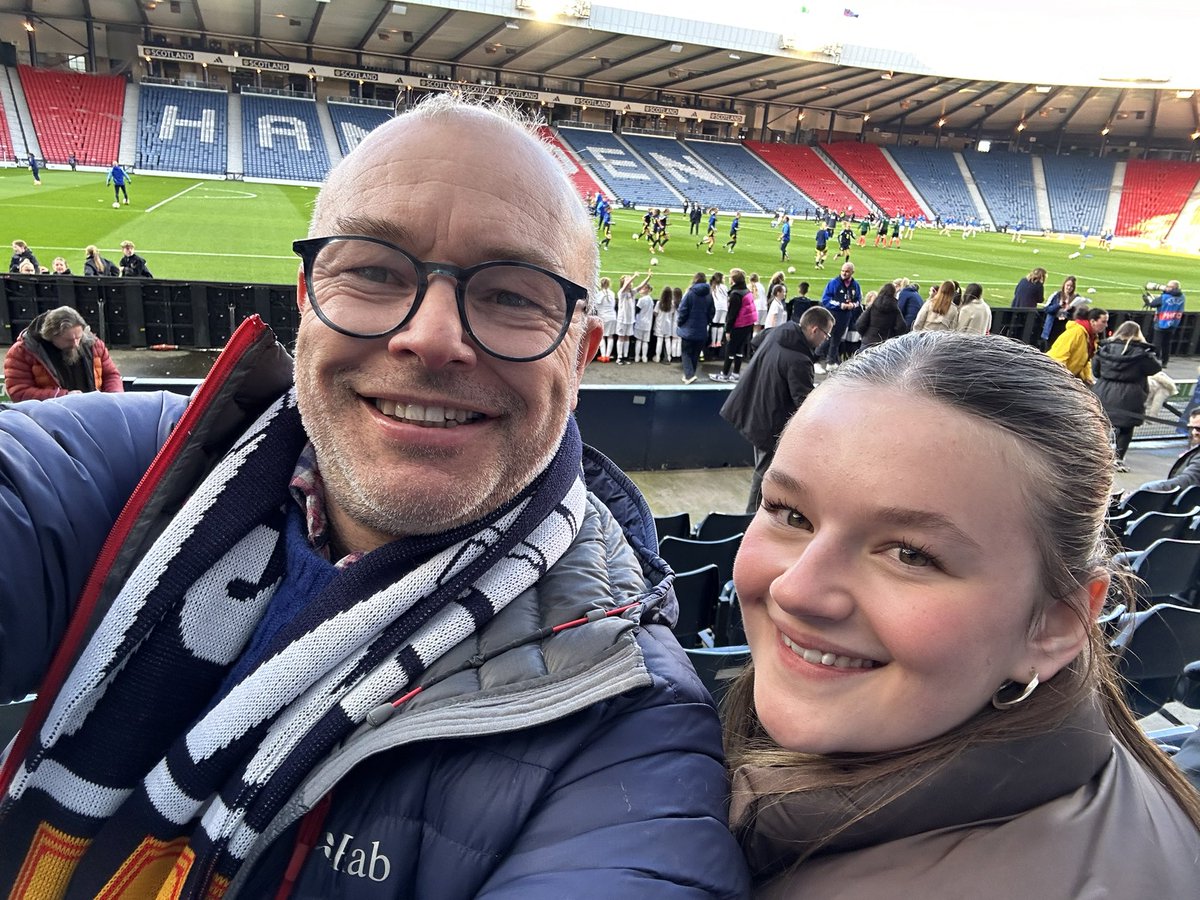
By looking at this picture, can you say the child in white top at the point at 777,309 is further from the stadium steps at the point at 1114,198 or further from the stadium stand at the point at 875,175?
the stadium steps at the point at 1114,198

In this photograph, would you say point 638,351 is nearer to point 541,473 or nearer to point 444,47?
point 541,473

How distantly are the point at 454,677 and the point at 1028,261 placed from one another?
123ft

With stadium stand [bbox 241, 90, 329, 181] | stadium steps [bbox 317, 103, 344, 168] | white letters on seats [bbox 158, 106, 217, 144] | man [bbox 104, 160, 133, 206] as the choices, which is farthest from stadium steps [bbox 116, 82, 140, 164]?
man [bbox 104, 160, 133, 206]

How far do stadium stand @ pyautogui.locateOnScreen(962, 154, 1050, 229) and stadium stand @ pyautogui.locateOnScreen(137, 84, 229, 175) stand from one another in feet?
163

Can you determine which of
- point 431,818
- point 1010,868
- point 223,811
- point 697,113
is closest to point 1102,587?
point 1010,868

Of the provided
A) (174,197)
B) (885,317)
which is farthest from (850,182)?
(885,317)

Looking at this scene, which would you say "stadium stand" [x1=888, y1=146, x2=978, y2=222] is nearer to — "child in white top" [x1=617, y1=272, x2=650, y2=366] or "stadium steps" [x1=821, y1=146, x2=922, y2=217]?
"stadium steps" [x1=821, y1=146, x2=922, y2=217]

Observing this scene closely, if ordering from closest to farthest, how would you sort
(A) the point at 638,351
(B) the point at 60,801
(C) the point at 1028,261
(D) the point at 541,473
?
(B) the point at 60,801 < (D) the point at 541,473 < (A) the point at 638,351 < (C) the point at 1028,261

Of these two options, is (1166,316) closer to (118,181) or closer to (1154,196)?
(118,181)

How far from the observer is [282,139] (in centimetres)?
4012

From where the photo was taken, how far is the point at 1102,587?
1.11 meters

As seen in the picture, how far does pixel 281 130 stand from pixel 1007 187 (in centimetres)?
4978

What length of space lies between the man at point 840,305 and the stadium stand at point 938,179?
1697 inches

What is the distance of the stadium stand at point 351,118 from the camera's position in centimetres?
4150
